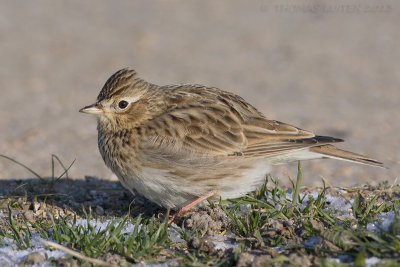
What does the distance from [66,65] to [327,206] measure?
818cm

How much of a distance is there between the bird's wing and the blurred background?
1925mm

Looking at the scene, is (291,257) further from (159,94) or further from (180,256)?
(159,94)

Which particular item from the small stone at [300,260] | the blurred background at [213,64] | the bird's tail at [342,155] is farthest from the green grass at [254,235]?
the blurred background at [213,64]

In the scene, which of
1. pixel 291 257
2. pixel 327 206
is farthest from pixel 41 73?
pixel 291 257

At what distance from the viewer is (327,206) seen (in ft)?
19.5

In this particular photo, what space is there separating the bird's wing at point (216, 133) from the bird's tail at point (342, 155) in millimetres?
171

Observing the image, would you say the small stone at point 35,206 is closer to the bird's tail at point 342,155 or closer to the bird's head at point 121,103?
the bird's head at point 121,103

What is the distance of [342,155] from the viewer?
242 inches

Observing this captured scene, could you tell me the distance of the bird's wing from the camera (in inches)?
237

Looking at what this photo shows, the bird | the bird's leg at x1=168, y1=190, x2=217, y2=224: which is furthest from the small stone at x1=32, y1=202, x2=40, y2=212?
the bird's leg at x1=168, y1=190, x2=217, y2=224

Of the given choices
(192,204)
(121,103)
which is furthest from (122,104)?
(192,204)

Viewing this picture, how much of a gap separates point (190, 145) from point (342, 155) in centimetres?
145

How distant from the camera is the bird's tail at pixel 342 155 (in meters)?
6.06

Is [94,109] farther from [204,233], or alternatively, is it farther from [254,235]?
[254,235]
